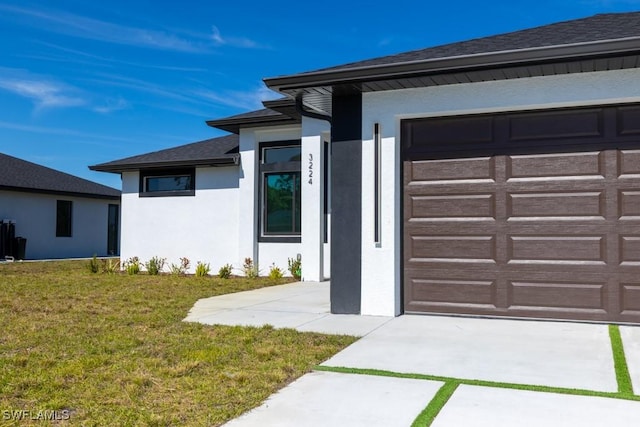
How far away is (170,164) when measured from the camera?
15.0m

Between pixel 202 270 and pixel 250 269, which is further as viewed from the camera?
pixel 202 270

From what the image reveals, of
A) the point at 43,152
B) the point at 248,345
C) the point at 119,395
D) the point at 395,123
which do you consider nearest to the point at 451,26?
the point at 395,123

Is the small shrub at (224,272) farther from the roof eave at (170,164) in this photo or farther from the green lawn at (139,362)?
the green lawn at (139,362)

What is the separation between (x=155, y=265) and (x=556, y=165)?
37.1 ft

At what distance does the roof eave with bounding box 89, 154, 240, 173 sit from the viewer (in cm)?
1400

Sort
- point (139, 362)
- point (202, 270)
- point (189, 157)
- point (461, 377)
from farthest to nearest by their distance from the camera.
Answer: point (189, 157)
point (202, 270)
point (139, 362)
point (461, 377)

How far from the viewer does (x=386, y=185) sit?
7047 mm

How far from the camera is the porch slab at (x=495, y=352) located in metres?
4.26

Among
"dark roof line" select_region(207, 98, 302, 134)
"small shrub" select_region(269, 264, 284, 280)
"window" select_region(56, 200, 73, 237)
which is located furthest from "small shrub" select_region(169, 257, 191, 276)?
"window" select_region(56, 200, 73, 237)

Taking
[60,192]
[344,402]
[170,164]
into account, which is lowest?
[344,402]

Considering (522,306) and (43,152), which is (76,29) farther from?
(43,152)

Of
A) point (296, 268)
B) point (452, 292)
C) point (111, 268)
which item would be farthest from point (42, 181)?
point (452, 292)

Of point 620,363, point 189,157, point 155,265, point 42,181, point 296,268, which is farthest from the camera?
point 42,181

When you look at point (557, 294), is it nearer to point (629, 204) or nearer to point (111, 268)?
point (629, 204)
